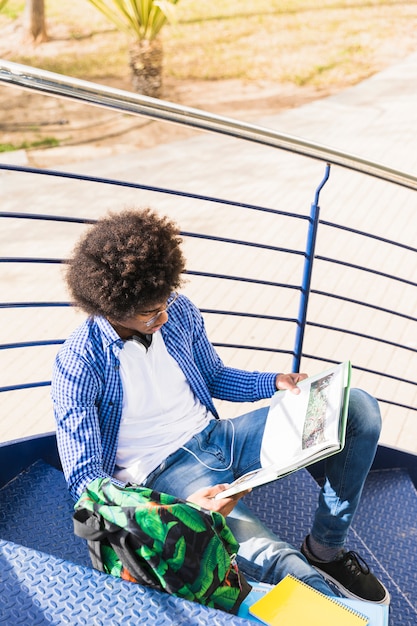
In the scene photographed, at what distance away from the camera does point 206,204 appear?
6777 millimetres

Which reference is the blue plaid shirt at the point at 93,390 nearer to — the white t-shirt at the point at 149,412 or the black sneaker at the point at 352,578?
the white t-shirt at the point at 149,412

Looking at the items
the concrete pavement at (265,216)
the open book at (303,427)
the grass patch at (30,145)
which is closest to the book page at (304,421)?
the open book at (303,427)

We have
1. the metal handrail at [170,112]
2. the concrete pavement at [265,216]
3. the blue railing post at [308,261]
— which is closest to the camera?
the metal handrail at [170,112]

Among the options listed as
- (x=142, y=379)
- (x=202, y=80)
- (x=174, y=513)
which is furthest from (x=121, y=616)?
(x=202, y=80)

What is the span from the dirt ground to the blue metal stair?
566 centimetres

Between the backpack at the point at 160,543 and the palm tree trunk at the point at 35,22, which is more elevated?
the palm tree trunk at the point at 35,22

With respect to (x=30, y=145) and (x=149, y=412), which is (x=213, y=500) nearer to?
(x=149, y=412)

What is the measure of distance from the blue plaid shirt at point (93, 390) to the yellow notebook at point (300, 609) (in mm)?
580

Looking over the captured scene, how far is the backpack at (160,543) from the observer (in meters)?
1.70

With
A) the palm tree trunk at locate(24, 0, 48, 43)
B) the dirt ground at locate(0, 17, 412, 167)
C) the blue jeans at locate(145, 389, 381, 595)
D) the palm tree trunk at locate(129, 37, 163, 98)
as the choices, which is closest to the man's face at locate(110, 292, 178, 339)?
the blue jeans at locate(145, 389, 381, 595)

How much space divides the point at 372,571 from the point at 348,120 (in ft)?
22.7

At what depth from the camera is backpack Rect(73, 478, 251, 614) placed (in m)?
1.70

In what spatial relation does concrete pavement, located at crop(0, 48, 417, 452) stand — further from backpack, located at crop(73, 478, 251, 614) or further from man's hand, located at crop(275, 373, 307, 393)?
backpack, located at crop(73, 478, 251, 614)

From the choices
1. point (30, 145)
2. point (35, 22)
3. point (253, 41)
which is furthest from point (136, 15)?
point (253, 41)
